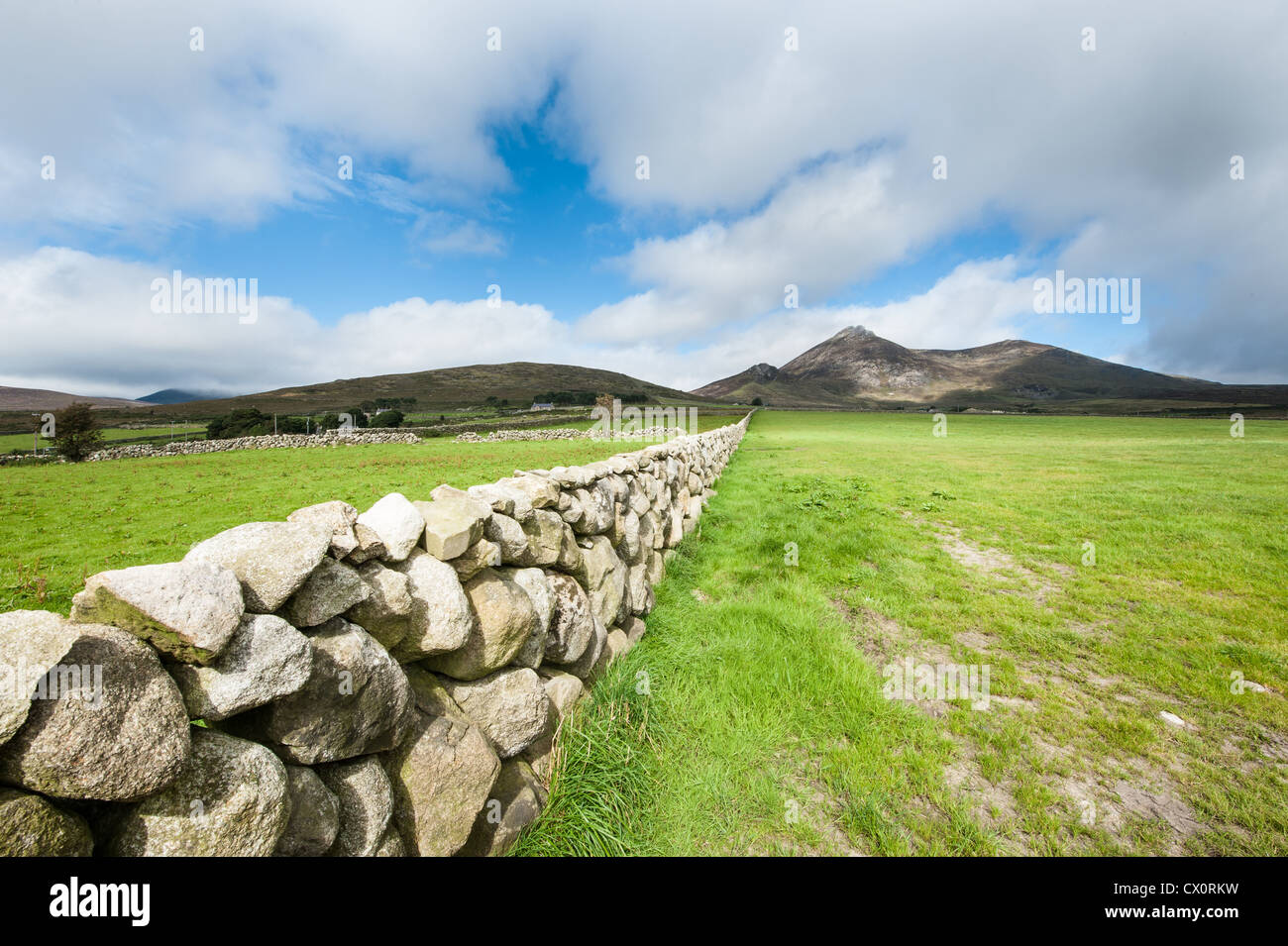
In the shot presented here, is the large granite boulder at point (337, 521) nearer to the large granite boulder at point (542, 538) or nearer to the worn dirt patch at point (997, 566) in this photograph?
the large granite boulder at point (542, 538)

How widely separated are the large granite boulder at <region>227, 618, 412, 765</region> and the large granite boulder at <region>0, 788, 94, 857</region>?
0.50 m

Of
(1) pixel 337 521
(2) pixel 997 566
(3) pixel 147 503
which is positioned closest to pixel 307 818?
(1) pixel 337 521

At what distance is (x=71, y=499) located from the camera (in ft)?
44.9

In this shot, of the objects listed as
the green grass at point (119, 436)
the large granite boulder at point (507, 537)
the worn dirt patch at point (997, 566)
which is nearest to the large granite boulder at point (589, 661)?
the large granite boulder at point (507, 537)

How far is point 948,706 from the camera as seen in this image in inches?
157

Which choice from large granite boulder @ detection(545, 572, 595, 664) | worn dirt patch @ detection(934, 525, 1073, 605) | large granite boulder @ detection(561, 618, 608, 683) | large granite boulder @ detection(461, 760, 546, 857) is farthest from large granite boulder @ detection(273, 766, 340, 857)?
worn dirt patch @ detection(934, 525, 1073, 605)

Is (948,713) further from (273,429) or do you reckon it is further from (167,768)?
(273,429)

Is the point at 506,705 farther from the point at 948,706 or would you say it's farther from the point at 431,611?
the point at 948,706

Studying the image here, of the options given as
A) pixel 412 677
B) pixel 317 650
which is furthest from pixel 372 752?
pixel 317 650

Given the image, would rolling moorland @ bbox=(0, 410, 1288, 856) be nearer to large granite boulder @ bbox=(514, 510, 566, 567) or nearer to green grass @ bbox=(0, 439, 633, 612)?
green grass @ bbox=(0, 439, 633, 612)

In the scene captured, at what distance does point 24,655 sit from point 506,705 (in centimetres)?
199

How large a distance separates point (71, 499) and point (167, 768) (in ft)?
63.3

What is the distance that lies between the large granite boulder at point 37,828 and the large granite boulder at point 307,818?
508 mm

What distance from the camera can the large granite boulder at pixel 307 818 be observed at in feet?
5.81
